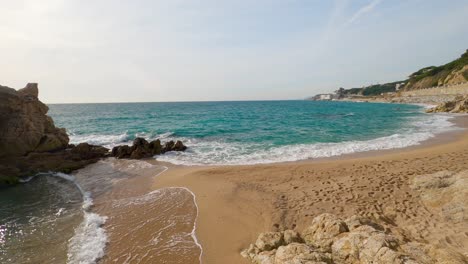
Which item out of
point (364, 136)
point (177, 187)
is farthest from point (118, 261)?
point (364, 136)

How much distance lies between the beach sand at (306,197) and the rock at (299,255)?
4.23 ft

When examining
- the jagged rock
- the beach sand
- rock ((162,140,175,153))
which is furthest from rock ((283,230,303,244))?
the jagged rock

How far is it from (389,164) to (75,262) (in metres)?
13.5

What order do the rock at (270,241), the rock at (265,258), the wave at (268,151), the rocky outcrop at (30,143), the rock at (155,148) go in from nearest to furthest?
1. the rock at (265,258)
2. the rock at (270,241)
3. the rocky outcrop at (30,143)
4. the wave at (268,151)
5. the rock at (155,148)

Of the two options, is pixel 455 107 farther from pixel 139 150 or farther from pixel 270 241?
pixel 270 241

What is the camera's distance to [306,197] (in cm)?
934

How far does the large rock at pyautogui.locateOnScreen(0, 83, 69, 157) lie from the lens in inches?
675

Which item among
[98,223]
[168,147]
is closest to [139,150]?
[168,147]

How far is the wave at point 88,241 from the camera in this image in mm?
6531

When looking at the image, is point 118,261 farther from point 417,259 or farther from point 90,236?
point 417,259

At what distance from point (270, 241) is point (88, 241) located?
5.17 m

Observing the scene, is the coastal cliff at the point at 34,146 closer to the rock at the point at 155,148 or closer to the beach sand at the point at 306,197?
the rock at the point at 155,148

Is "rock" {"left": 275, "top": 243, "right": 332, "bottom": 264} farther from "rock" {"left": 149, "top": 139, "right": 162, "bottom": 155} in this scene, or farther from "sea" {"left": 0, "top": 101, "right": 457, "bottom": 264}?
"rock" {"left": 149, "top": 139, "right": 162, "bottom": 155}

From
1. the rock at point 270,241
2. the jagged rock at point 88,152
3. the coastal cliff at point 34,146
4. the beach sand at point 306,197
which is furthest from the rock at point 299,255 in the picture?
the jagged rock at point 88,152
